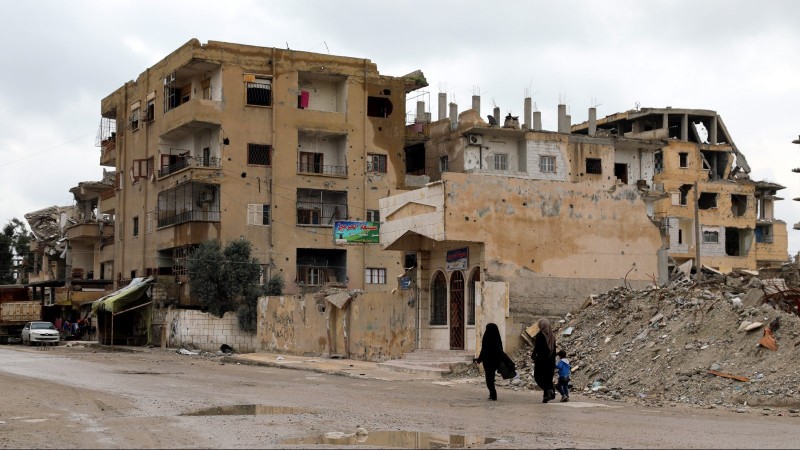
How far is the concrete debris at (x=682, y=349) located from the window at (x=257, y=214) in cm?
3055

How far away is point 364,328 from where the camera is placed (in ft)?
102

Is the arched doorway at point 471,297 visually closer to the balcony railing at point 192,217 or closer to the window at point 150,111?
the balcony railing at point 192,217

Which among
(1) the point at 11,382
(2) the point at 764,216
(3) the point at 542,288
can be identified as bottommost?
(1) the point at 11,382

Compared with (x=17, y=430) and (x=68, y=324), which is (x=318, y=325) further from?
(x=68, y=324)

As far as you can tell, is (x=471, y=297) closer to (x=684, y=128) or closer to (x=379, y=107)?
(x=379, y=107)

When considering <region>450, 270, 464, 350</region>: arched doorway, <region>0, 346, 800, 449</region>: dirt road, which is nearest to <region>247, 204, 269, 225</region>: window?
<region>450, 270, 464, 350</region>: arched doorway

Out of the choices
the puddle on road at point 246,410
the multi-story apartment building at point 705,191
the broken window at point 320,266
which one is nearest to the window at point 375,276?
the broken window at point 320,266

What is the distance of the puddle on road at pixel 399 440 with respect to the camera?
1207 cm

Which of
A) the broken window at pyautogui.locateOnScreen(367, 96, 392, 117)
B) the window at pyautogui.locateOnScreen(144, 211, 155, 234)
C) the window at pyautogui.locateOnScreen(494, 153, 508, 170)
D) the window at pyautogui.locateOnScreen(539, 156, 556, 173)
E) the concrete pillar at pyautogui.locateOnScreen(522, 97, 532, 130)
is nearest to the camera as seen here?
→ the broken window at pyautogui.locateOnScreen(367, 96, 392, 117)

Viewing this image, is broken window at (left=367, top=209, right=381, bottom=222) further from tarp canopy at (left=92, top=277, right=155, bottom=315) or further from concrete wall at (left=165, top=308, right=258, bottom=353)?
concrete wall at (left=165, top=308, right=258, bottom=353)

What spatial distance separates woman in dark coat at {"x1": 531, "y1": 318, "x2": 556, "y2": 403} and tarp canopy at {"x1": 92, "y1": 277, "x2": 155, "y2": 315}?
33.4 metres

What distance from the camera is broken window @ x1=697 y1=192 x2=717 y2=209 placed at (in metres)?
75.9

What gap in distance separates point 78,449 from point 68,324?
4822cm

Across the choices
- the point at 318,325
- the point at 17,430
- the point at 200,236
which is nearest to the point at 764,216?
the point at 200,236
